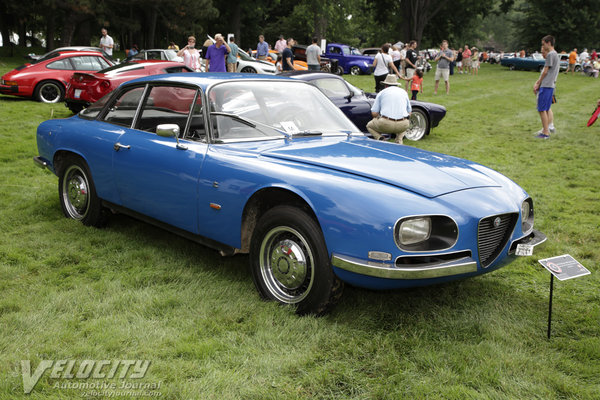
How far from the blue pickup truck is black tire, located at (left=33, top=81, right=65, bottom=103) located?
667 inches

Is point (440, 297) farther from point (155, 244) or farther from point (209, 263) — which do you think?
point (155, 244)

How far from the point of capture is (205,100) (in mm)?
4207

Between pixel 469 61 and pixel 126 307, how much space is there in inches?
1333

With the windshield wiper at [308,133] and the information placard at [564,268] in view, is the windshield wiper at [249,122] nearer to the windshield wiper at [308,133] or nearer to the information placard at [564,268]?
the windshield wiper at [308,133]

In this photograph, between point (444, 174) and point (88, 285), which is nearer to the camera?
point (444, 174)

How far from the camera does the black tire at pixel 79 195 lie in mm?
5126

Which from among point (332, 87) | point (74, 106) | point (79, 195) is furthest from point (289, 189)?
point (74, 106)

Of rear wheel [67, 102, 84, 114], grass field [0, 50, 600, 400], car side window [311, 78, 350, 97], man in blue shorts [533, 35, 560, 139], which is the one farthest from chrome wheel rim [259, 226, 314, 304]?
rear wheel [67, 102, 84, 114]

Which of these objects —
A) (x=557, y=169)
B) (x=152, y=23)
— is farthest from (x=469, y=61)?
(x=557, y=169)

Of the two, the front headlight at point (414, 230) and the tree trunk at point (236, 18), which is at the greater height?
the tree trunk at point (236, 18)

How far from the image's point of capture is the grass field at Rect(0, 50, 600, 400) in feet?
9.27

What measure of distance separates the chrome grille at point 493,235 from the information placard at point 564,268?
0.93 feet

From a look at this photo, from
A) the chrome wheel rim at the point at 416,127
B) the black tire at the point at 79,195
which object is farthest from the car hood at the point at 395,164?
the chrome wheel rim at the point at 416,127

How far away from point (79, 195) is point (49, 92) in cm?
972
